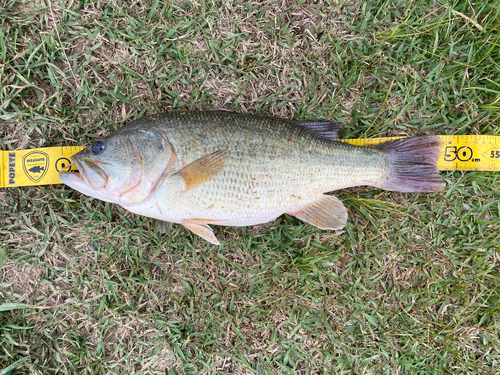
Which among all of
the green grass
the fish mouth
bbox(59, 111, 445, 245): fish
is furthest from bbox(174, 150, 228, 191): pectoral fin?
the green grass

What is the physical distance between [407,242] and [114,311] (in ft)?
9.78

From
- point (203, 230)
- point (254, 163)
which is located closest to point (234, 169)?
point (254, 163)

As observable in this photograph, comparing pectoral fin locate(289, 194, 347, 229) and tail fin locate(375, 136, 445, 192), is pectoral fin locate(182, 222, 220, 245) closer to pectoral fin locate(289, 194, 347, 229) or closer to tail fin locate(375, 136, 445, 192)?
pectoral fin locate(289, 194, 347, 229)

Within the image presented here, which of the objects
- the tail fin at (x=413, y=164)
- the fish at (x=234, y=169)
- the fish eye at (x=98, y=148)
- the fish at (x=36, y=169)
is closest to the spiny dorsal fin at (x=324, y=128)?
the fish at (x=234, y=169)

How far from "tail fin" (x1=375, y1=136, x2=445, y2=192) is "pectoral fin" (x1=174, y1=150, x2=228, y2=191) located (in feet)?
5.08

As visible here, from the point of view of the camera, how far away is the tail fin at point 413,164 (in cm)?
304

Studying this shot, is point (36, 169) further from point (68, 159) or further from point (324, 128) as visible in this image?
point (324, 128)

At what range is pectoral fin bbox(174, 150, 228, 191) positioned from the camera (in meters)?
2.65

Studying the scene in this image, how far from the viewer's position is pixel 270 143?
283cm

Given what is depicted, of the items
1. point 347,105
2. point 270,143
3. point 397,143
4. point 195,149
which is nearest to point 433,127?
point 397,143

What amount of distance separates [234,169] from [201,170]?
0.28 meters

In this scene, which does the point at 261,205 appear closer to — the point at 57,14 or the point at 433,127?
the point at 433,127

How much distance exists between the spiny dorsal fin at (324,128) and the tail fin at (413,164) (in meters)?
0.44

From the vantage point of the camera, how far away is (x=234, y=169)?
2748mm
